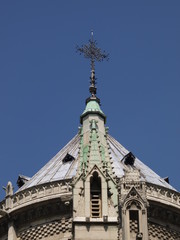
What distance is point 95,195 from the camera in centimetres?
4584

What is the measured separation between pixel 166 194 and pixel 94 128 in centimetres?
1566

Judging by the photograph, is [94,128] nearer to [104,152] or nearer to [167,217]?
[104,152]

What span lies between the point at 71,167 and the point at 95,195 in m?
19.1

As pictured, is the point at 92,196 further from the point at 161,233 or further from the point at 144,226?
the point at 161,233

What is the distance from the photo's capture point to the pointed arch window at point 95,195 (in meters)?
45.2

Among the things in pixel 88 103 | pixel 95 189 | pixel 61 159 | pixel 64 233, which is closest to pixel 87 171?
pixel 95 189

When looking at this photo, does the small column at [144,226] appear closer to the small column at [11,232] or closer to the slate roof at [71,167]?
the slate roof at [71,167]

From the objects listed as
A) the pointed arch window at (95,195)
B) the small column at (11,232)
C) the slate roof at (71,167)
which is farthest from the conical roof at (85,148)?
the small column at (11,232)

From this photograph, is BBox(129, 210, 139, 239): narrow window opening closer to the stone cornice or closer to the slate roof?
the stone cornice

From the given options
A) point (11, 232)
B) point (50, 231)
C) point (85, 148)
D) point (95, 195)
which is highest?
point (11, 232)

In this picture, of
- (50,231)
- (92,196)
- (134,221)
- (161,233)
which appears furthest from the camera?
(161,233)

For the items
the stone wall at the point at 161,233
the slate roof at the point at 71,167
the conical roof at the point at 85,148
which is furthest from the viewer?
the slate roof at the point at 71,167

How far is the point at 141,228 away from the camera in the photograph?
46.2 m

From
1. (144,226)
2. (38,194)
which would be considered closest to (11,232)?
(38,194)
